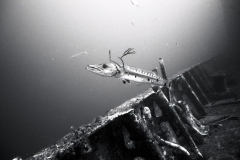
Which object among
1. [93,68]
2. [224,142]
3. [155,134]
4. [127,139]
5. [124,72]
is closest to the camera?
[93,68]

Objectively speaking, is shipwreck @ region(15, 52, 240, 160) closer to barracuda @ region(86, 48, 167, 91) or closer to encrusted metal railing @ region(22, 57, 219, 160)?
encrusted metal railing @ region(22, 57, 219, 160)

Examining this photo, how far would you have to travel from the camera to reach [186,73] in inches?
420

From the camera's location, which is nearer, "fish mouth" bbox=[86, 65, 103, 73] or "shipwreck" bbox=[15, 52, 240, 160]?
"fish mouth" bbox=[86, 65, 103, 73]

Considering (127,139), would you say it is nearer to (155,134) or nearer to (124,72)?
(155,134)

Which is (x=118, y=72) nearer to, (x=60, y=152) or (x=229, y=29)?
(x=60, y=152)

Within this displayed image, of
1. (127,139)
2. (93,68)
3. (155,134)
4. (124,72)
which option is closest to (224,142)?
(155,134)

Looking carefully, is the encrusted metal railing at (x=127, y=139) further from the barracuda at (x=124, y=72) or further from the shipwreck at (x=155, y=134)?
the barracuda at (x=124, y=72)

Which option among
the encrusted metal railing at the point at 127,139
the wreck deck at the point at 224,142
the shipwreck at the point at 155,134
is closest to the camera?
the encrusted metal railing at the point at 127,139

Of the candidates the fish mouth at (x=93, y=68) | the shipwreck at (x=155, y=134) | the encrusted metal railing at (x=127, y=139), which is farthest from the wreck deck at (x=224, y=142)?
the fish mouth at (x=93, y=68)

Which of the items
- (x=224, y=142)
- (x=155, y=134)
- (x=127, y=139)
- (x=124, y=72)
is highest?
(x=124, y=72)

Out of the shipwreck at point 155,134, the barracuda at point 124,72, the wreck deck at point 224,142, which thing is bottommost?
the wreck deck at point 224,142

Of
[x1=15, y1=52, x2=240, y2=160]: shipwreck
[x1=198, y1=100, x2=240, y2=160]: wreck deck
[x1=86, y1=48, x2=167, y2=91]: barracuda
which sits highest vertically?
[x1=86, y1=48, x2=167, y2=91]: barracuda

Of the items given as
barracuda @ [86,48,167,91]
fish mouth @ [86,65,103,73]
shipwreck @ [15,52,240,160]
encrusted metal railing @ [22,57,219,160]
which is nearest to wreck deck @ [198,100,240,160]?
shipwreck @ [15,52,240,160]

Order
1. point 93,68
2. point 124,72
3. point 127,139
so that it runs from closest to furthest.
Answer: point 93,68
point 124,72
point 127,139
